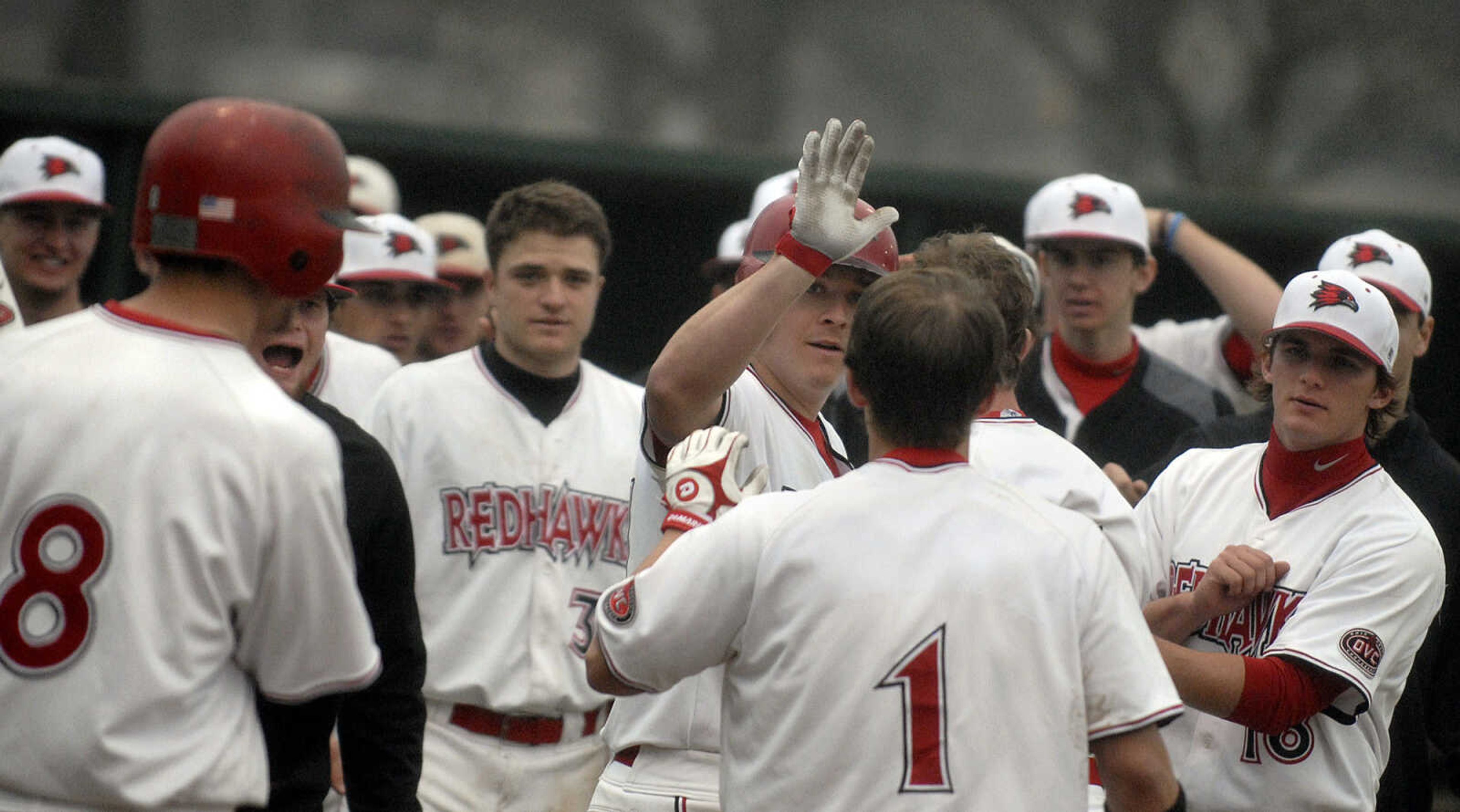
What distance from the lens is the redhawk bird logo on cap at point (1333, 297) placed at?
3629mm

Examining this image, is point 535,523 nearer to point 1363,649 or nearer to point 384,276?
point 384,276

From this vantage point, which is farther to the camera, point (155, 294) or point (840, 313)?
point (840, 313)

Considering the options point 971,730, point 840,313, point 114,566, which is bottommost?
point 971,730

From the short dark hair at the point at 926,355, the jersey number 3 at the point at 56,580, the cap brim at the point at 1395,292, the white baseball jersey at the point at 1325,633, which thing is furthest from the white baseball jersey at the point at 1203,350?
the jersey number 3 at the point at 56,580

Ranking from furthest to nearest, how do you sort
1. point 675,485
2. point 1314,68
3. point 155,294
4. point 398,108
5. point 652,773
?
1. point 1314,68
2. point 398,108
3. point 652,773
4. point 675,485
5. point 155,294

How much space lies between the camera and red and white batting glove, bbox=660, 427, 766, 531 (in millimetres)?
2646

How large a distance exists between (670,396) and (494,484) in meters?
1.86

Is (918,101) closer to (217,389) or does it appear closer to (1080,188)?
(1080,188)

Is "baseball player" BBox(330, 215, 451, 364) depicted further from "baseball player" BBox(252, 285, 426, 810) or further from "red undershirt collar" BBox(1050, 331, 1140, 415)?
"baseball player" BBox(252, 285, 426, 810)

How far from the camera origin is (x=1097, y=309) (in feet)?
17.9

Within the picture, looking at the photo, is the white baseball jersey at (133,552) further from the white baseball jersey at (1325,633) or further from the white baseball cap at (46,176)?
the white baseball cap at (46,176)

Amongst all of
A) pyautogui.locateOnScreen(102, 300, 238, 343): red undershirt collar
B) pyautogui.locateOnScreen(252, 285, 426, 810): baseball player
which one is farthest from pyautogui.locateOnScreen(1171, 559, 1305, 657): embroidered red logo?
pyautogui.locateOnScreen(102, 300, 238, 343): red undershirt collar

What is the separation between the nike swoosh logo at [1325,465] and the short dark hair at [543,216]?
7.64ft

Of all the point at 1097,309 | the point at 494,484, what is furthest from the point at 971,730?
the point at 1097,309
